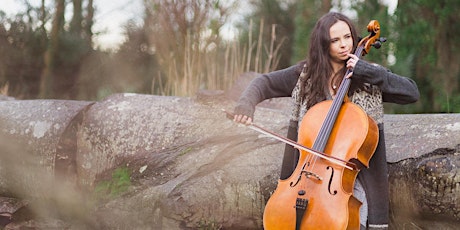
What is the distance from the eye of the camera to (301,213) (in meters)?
1.94

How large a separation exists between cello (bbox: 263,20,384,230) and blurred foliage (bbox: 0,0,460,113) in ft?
7.13

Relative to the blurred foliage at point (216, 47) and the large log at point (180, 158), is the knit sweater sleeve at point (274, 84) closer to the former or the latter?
the large log at point (180, 158)

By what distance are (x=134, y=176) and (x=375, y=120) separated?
5.01ft

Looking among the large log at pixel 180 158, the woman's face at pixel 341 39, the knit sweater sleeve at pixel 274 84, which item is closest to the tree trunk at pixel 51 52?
the large log at pixel 180 158

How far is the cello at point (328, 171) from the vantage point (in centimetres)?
192

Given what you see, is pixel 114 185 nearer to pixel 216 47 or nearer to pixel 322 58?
pixel 322 58

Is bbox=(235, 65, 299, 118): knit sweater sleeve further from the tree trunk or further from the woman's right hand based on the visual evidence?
the tree trunk

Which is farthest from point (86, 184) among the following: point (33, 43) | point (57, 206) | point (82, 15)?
point (82, 15)

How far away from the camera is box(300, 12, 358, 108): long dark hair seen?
7.16 ft

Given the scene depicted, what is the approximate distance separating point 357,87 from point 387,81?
0.37ft

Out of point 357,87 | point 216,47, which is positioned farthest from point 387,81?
point 216,47

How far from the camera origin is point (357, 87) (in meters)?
2.19

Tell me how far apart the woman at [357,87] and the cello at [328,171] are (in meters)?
0.10

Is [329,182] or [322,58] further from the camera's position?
[322,58]
